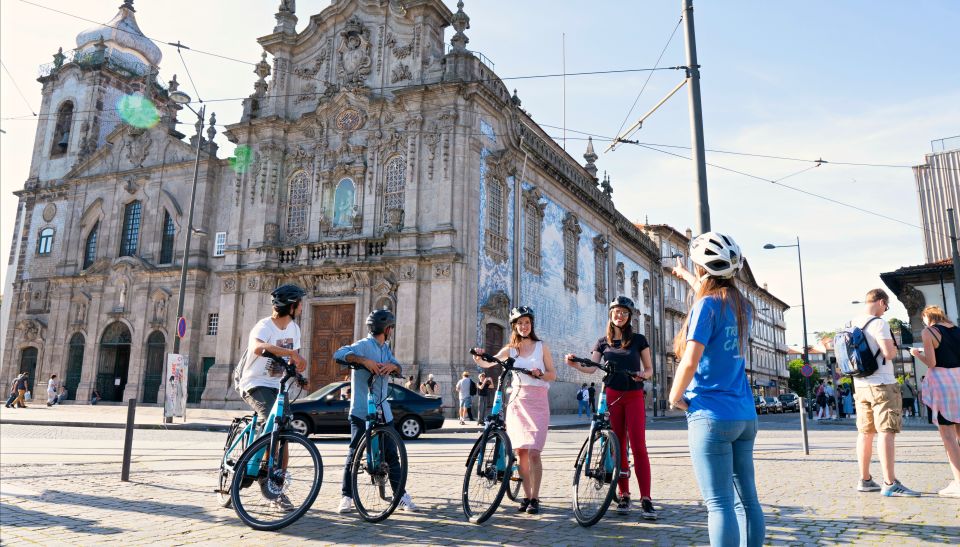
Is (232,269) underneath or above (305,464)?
above

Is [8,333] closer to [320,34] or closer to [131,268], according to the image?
[131,268]

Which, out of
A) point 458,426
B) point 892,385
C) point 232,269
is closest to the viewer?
point 892,385

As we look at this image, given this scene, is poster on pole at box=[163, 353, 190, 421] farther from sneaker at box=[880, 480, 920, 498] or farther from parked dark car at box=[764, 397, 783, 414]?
parked dark car at box=[764, 397, 783, 414]

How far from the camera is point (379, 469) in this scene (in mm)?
5785

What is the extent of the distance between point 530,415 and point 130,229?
33667mm

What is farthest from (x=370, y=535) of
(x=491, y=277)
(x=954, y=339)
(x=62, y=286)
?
(x=62, y=286)

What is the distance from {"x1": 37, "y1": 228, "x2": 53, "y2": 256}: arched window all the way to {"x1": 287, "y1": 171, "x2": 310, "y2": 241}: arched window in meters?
17.1

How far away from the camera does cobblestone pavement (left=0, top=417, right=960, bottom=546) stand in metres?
4.98

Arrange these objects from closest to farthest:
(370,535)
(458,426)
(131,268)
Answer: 1. (370,535)
2. (458,426)
3. (131,268)

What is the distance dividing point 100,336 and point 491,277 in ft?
67.2

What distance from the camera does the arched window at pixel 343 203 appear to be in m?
26.8

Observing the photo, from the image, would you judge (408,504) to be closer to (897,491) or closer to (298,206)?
(897,491)

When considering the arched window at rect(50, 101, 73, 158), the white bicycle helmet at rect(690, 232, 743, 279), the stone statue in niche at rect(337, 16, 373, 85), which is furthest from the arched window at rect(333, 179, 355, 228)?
the white bicycle helmet at rect(690, 232, 743, 279)

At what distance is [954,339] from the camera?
23.2ft
